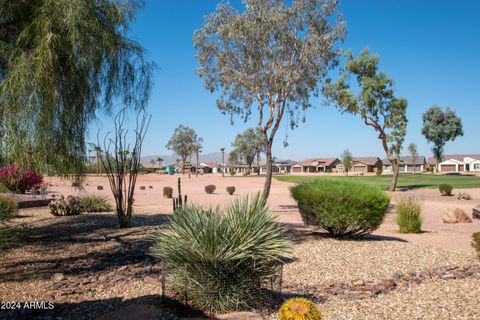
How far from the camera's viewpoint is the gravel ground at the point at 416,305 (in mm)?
5871

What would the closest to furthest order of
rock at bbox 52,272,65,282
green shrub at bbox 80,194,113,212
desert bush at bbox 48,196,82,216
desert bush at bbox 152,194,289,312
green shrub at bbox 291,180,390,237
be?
desert bush at bbox 152,194,289,312
rock at bbox 52,272,65,282
green shrub at bbox 291,180,390,237
desert bush at bbox 48,196,82,216
green shrub at bbox 80,194,113,212

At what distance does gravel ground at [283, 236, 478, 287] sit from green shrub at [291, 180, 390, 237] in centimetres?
49

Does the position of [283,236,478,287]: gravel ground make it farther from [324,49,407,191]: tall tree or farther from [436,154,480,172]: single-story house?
[436,154,480,172]: single-story house

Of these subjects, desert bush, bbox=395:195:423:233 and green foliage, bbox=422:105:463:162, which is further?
green foliage, bbox=422:105:463:162

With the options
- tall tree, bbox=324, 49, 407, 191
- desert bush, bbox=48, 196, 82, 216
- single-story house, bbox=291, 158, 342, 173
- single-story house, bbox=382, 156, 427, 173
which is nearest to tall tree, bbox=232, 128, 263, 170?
single-story house, bbox=291, 158, 342, 173

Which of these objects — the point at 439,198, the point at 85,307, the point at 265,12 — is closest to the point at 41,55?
the point at 85,307

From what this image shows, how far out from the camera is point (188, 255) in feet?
18.4

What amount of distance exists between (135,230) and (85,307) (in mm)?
6769

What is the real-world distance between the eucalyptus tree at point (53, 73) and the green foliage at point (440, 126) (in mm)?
91333

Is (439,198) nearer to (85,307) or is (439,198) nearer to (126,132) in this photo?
(126,132)

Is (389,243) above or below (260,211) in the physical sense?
below

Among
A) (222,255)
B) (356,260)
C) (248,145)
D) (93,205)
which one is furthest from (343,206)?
(248,145)

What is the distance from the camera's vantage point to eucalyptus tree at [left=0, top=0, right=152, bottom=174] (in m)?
8.09

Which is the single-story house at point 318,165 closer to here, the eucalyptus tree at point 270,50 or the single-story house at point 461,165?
the single-story house at point 461,165
